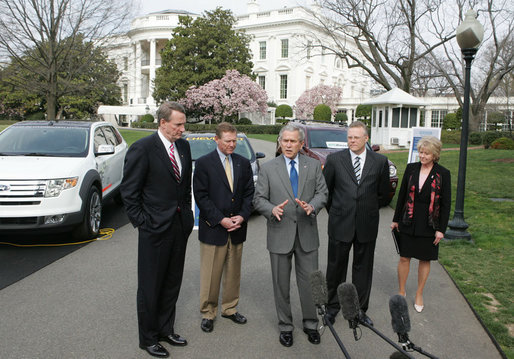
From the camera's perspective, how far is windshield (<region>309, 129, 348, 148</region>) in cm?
1171

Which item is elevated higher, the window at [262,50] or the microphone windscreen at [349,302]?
the window at [262,50]

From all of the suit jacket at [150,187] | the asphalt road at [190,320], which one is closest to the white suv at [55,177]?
the asphalt road at [190,320]

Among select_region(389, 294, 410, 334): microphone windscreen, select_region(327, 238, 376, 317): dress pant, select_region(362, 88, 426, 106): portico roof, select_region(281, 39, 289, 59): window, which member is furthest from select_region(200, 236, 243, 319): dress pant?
select_region(281, 39, 289, 59): window

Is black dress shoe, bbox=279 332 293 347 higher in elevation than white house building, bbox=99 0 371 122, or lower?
lower

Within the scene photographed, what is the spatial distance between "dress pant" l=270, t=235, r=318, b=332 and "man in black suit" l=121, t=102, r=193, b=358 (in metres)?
0.89

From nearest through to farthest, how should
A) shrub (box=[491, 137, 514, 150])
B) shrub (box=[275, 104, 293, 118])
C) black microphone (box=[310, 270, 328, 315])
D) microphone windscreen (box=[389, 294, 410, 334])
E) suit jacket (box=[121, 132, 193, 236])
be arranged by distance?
microphone windscreen (box=[389, 294, 410, 334]) < black microphone (box=[310, 270, 328, 315]) < suit jacket (box=[121, 132, 193, 236]) < shrub (box=[491, 137, 514, 150]) < shrub (box=[275, 104, 293, 118])

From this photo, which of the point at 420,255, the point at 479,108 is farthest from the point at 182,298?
the point at 479,108

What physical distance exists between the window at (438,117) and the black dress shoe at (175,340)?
5151 cm

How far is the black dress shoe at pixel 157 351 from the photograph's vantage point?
12.2 ft

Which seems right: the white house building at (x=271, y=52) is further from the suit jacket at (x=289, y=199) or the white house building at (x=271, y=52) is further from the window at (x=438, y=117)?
the suit jacket at (x=289, y=199)

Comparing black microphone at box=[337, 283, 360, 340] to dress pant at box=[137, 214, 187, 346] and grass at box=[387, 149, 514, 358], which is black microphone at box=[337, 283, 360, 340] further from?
grass at box=[387, 149, 514, 358]

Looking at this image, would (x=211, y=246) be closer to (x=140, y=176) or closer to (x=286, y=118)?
(x=140, y=176)

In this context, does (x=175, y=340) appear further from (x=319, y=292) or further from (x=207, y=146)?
(x=207, y=146)

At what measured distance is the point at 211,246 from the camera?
4199 mm
